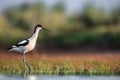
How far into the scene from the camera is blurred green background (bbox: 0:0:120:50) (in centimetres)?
774

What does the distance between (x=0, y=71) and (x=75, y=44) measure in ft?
4.10

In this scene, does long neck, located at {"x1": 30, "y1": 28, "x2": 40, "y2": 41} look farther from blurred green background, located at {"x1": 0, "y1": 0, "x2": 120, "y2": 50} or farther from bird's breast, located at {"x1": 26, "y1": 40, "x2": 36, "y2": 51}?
blurred green background, located at {"x1": 0, "y1": 0, "x2": 120, "y2": 50}

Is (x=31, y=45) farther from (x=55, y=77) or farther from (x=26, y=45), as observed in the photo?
(x=55, y=77)

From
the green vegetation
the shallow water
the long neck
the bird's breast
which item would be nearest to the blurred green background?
the green vegetation

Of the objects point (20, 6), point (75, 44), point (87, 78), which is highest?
point (20, 6)

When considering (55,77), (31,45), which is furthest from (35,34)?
(55,77)

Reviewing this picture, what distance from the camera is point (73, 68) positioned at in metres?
7.20

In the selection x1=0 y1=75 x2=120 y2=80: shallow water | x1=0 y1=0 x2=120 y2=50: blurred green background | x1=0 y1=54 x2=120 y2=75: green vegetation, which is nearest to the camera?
x1=0 y1=75 x2=120 y2=80: shallow water

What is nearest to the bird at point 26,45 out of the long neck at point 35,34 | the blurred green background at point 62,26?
the long neck at point 35,34

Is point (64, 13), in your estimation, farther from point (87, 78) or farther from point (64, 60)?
point (87, 78)

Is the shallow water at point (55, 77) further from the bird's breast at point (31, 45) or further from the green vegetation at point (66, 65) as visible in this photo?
the bird's breast at point (31, 45)

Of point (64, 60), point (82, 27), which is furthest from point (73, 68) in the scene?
point (82, 27)

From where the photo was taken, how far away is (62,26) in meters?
7.80

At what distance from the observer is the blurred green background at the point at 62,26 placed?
7.74m
